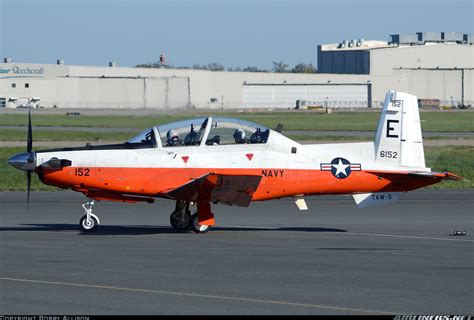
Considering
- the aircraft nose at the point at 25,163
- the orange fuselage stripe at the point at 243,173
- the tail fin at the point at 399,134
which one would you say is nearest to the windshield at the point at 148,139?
the orange fuselage stripe at the point at 243,173

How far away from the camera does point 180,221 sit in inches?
647

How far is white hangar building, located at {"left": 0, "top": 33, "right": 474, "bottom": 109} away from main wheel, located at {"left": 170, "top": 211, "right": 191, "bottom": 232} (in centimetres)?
9162

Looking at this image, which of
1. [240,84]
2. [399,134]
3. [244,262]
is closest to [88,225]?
[244,262]

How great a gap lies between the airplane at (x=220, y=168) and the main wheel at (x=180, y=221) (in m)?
0.02

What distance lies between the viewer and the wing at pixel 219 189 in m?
15.6

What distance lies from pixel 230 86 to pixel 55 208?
96.3 m

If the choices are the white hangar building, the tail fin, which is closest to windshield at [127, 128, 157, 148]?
the tail fin

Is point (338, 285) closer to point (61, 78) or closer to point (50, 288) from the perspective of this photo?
point (50, 288)

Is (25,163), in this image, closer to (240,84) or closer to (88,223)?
(88,223)

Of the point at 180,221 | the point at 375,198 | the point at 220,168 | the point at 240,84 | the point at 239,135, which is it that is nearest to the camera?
the point at 220,168

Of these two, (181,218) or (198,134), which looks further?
(181,218)

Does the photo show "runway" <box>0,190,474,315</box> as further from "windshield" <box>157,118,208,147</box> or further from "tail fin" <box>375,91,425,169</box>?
"windshield" <box>157,118,208,147</box>

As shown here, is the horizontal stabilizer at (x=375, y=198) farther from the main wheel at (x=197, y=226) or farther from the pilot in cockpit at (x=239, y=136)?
the main wheel at (x=197, y=226)

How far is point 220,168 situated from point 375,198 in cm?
294
